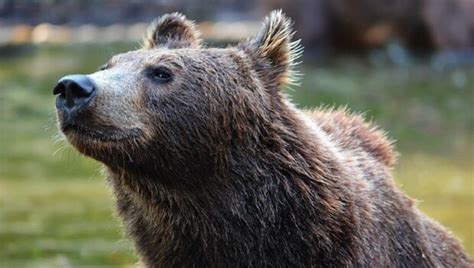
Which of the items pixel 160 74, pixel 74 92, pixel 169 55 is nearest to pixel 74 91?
pixel 74 92

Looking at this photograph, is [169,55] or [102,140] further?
[169,55]

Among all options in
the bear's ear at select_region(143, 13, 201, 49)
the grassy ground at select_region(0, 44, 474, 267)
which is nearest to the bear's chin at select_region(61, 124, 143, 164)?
the grassy ground at select_region(0, 44, 474, 267)

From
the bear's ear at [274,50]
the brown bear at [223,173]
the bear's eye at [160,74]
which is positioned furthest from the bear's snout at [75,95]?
the bear's ear at [274,50]

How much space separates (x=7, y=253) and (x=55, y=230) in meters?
0.81

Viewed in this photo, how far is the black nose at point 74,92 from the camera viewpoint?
17.9 ft

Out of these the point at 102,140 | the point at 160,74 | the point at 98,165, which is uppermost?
the point at 98,165

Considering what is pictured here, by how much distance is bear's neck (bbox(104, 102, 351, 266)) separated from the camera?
19.5 ft

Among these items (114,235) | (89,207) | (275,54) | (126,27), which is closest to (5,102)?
(89,207)

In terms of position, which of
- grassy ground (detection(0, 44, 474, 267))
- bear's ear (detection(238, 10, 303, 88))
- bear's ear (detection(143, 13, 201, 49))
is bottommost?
bear's ear (detection(238, 10, 303, 88))

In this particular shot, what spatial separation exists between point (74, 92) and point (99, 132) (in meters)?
0.22

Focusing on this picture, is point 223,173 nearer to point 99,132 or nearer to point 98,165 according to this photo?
point 99,132

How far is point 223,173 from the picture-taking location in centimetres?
593

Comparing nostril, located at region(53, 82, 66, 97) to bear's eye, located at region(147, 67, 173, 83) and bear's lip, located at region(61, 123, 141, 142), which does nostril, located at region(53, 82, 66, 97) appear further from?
bear's eye, located at region(147, 67, 173, 83)

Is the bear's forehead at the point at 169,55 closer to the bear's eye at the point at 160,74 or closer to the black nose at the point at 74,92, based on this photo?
the bear's eye at the point at 160,74
